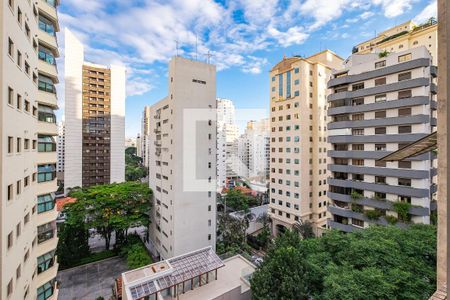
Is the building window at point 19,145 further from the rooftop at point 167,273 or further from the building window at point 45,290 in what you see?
the rooftop at point 167,273

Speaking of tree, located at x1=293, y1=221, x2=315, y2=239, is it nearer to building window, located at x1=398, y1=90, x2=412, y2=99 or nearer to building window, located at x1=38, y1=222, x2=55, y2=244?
building window, located at x1=398, y1=90, x2=412, y2=99

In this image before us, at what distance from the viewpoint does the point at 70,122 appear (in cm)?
4303

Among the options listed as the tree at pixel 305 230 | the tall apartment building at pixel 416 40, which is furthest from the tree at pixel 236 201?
the tall apartment building at pixel 416 40

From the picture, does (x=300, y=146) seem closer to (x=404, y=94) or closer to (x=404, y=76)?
(x=404, y=94)

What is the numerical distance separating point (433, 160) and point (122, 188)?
36952mm

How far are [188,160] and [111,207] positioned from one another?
11.4 meters

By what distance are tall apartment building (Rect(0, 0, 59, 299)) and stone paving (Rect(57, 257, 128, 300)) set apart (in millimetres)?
9403

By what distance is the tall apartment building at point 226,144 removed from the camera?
65.6 m

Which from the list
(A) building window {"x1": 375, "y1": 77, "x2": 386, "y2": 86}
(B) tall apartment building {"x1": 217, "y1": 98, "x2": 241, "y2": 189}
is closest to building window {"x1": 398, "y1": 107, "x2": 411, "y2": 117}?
(A) building window {"x1": 375, "y1": 77, "x2": 386, "y2": 86}

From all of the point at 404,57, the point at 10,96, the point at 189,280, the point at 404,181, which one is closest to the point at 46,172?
the point at 10,96

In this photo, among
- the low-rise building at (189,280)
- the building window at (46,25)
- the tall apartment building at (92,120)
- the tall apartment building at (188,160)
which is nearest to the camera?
the building window at (46,25)

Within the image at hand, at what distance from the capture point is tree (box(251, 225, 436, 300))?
10.1m

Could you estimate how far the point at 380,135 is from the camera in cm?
2145

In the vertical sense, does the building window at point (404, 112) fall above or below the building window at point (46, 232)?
above
